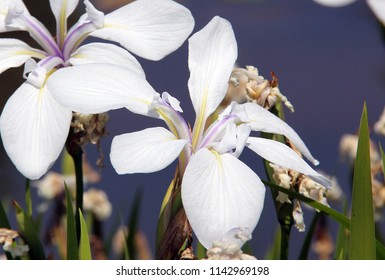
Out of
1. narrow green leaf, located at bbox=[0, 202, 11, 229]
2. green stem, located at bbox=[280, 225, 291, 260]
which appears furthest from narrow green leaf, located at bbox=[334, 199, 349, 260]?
narrow green leaf, located at bbox=[0, 202, 11, 229]

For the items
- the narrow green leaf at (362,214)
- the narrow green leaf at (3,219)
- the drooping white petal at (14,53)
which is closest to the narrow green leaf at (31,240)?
the narrow green leaf at (3,219)

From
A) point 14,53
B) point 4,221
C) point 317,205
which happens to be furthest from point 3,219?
point 317,205

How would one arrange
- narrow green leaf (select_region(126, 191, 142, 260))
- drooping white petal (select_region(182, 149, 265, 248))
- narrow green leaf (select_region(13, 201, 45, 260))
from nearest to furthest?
1. drooping white petal (select_region(182, 149, 265, 248))
2. narrow green leaf (select_region(13, 201, 45, 260))
3. narrow green leaf (select_region(126, 191, 142, 260))

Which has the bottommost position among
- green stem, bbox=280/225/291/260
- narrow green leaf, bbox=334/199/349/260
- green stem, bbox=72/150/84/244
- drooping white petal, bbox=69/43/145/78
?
narrow green leaf, bbox=334/199/349/260

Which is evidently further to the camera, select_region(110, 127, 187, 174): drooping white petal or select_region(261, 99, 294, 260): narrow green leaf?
select_region(261, 99, 294, 260): narrow green leaf

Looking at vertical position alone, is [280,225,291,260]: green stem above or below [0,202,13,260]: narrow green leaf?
above

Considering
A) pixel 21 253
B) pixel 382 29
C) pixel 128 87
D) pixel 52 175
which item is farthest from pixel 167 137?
pixel 52 175

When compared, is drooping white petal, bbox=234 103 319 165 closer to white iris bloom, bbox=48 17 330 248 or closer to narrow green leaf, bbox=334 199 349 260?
white iris bloom, bbox=48 17 330 248
